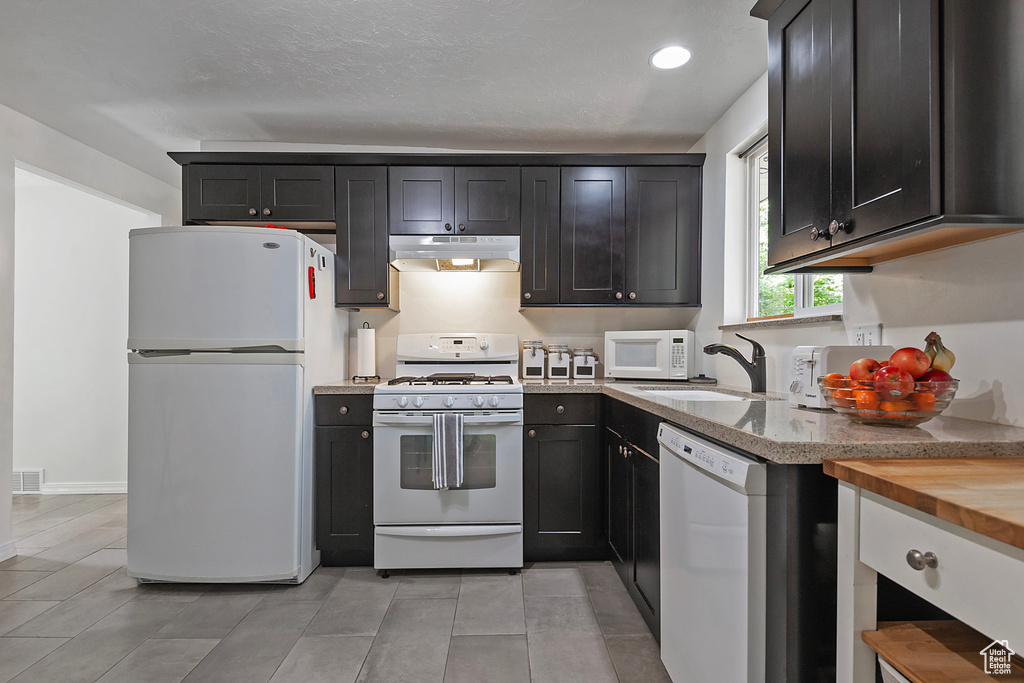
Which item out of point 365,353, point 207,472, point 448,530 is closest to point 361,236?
point 365,353

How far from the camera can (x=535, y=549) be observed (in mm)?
2693

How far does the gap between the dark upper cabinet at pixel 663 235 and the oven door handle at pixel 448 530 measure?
1501 millimetres

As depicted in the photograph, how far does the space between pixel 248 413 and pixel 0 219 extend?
1862 mm

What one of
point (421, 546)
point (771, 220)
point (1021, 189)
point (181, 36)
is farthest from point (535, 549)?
point (181, 36)

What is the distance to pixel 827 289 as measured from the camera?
81.4 inches

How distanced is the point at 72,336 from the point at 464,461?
139 inches

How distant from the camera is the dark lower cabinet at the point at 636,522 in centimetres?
183

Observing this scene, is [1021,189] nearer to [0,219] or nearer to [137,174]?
[0,219]

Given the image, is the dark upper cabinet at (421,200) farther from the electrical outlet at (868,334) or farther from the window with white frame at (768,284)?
the electrical outlet at (868,334)

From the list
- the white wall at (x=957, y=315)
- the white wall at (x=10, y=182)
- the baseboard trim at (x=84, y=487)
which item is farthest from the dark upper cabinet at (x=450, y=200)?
the baseboard trim at (x=84, y=487)

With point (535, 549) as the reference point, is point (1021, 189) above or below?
above

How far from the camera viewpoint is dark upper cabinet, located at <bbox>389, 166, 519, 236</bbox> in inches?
119

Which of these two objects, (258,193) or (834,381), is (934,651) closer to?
(834,381)

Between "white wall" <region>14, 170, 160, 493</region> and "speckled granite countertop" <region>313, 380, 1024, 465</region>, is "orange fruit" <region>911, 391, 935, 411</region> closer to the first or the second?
"speckled granite countertop" <region>313, 380, 1024, 465</region>
